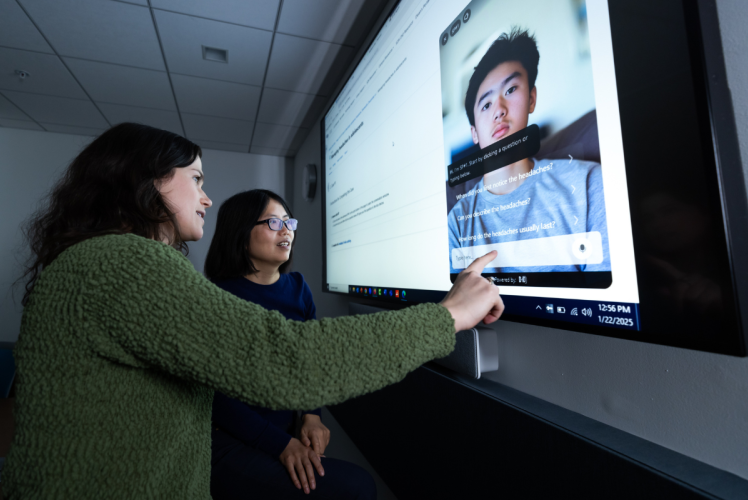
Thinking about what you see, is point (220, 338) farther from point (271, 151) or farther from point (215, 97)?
point (271, 151)

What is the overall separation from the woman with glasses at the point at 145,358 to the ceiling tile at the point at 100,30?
183 cm

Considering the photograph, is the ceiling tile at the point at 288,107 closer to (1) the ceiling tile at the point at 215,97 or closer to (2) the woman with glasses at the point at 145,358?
(1) the ceiling tile at the point at 215,97

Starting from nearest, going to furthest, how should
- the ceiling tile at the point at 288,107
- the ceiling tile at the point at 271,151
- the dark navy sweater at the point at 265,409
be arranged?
the dark navy sweater at the point at 265,409 → the ceiling tile at the point at 288,107 → the ceiling tile at the point at 271,151

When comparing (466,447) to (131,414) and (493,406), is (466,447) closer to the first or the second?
(493,406)

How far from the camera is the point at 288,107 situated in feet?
8.73

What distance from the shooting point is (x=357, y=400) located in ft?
5.21

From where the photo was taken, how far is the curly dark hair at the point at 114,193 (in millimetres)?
642

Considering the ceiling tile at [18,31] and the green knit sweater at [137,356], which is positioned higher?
the ceiling tile at [18,31]

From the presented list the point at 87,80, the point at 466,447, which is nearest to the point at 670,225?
the point at 466,447

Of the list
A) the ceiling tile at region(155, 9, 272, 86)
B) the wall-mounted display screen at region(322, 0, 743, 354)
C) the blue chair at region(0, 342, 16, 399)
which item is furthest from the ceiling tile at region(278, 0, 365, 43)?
the blue chair at region(0, 342, 16, 399)

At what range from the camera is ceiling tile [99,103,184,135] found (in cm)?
268

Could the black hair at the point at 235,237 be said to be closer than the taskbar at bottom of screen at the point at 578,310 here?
No

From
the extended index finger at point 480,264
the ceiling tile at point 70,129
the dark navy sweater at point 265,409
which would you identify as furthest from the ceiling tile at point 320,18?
the ceiling tile at point 70,129

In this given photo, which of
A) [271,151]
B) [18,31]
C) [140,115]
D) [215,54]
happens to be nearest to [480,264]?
[215,54]
